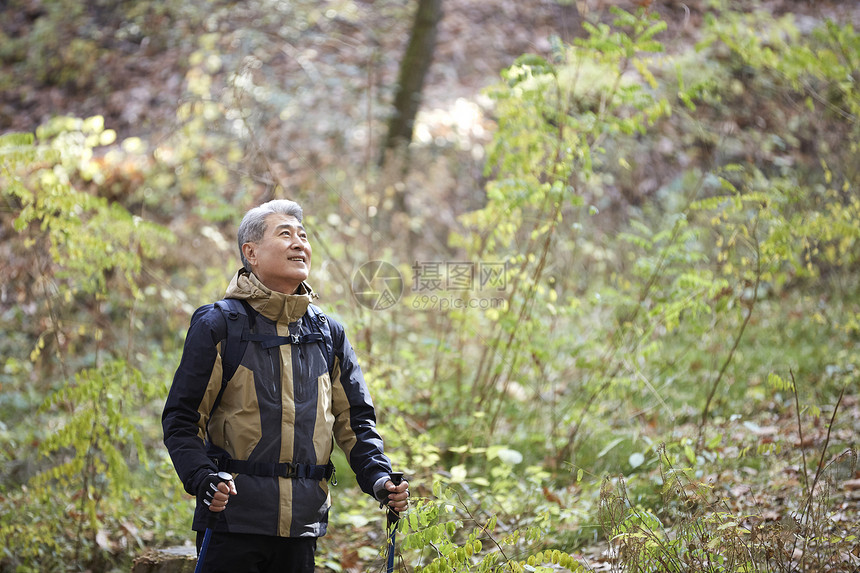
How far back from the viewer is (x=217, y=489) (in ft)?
7.74

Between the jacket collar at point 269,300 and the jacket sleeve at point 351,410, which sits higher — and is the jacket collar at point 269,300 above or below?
above

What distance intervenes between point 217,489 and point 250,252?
37.2 inches

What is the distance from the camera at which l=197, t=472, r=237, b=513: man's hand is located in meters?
2.36

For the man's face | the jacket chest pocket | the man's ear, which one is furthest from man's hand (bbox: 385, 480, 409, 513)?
the man's ear

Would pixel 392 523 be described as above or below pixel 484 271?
above

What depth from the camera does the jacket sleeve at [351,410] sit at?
2824 mm

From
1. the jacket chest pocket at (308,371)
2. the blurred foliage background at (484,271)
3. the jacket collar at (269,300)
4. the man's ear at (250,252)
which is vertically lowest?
the blurred foliage background at (484,271)

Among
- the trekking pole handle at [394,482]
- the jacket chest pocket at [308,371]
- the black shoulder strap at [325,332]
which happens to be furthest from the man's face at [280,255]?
the trekking pole handle at [394,482]

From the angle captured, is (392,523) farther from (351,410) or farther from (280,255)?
(280,255)

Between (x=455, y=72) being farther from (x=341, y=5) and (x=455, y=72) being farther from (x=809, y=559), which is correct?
(x=809, y=559)

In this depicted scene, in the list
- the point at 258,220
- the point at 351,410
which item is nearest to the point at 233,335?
the point at 258,220

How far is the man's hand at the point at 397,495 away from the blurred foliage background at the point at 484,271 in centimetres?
5

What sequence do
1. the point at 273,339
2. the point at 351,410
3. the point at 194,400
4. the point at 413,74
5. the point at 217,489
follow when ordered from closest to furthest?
the point at 217,489 < the point at 194,400 < the point at 273,339 < the point at 351,410 < the point at 413,74

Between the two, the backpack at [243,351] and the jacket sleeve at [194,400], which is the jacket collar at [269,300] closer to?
the backpack at [243,351]
